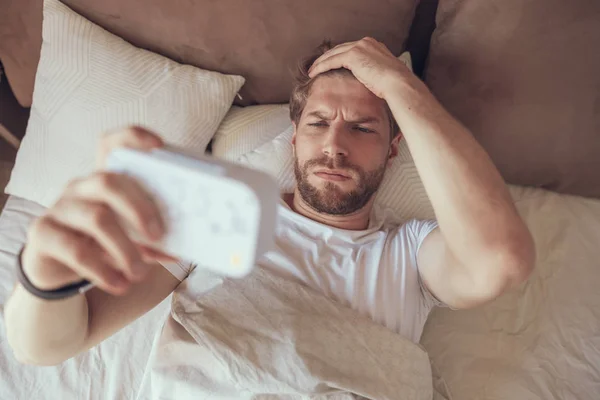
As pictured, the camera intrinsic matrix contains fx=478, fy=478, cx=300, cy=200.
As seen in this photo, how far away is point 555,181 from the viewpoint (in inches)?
51.1

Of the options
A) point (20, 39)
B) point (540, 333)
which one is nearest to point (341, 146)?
point (540, 333)

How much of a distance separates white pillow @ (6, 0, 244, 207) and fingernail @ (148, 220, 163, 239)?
0.73 meters

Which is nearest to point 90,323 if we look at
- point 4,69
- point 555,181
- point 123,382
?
point 123,382

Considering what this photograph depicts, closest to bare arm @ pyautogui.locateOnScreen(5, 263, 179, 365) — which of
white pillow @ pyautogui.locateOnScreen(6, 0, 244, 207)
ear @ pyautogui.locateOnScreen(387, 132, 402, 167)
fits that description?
white pillow @ pyautogui.locateOnScreen(6, 0, 244, 207)

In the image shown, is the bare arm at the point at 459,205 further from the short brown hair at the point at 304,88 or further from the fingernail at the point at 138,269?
the fingernail at the point at 138,269

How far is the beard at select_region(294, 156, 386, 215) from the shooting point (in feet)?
3.34

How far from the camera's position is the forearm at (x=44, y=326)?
646 millimetres

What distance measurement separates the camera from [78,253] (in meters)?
0.53

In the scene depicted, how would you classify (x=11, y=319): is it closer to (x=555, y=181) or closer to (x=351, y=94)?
(x=351, y=94)

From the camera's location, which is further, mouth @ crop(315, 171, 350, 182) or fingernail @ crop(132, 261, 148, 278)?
mouth @ crop(315, 171, 350, 182)

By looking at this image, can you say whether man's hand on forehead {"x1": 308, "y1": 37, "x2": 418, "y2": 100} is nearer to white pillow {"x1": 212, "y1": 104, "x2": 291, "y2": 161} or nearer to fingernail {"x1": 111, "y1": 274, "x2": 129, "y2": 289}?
white pillow {"x1": 212, "y1": 104, "x2": 291, "y2": 161}

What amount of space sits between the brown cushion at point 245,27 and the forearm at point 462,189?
447 millimetres

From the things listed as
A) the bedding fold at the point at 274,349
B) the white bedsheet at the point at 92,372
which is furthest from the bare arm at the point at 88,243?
the white bedsheet at the point at 92,372

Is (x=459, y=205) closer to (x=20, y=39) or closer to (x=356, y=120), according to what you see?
(x=356, y=120)
